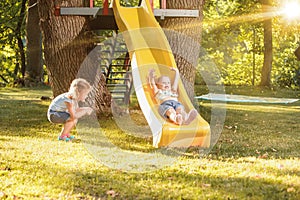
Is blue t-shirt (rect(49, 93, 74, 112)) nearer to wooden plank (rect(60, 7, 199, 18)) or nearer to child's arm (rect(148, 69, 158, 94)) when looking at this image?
child's arm (rect(148, 69, 158, 94))

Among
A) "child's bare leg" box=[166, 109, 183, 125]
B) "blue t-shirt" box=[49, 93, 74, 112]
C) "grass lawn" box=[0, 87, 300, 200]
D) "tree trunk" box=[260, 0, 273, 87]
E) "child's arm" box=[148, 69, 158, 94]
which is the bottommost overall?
"tree trunk" box=[260, 0, 273, 87]

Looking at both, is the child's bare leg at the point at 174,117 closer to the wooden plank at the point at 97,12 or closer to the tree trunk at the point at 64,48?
the wooden plank at the point at 97,12

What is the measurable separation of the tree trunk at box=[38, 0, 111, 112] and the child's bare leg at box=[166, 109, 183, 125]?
2.70 m

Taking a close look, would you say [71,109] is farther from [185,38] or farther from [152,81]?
[185,38]

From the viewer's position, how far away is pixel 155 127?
5.88 meters

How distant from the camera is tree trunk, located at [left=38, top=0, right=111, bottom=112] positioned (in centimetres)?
826

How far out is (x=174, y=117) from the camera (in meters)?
5.95

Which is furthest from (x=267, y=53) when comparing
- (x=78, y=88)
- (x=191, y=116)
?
(x=78, y=88)

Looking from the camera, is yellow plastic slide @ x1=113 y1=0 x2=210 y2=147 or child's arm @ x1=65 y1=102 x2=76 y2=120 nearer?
yellow plastic slide @ x1=113 y1=0 x2=210 y2=147

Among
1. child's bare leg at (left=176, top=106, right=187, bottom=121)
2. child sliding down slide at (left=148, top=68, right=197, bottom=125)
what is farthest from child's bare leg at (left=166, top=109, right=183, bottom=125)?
child's bare leg at (left=176, top=106, right=187, bottom=121)

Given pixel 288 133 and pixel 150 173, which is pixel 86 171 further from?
pixel 288 133

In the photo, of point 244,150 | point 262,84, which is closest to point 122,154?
point 244,150

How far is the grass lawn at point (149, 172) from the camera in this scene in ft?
12.8

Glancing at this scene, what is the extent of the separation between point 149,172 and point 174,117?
1486mm
